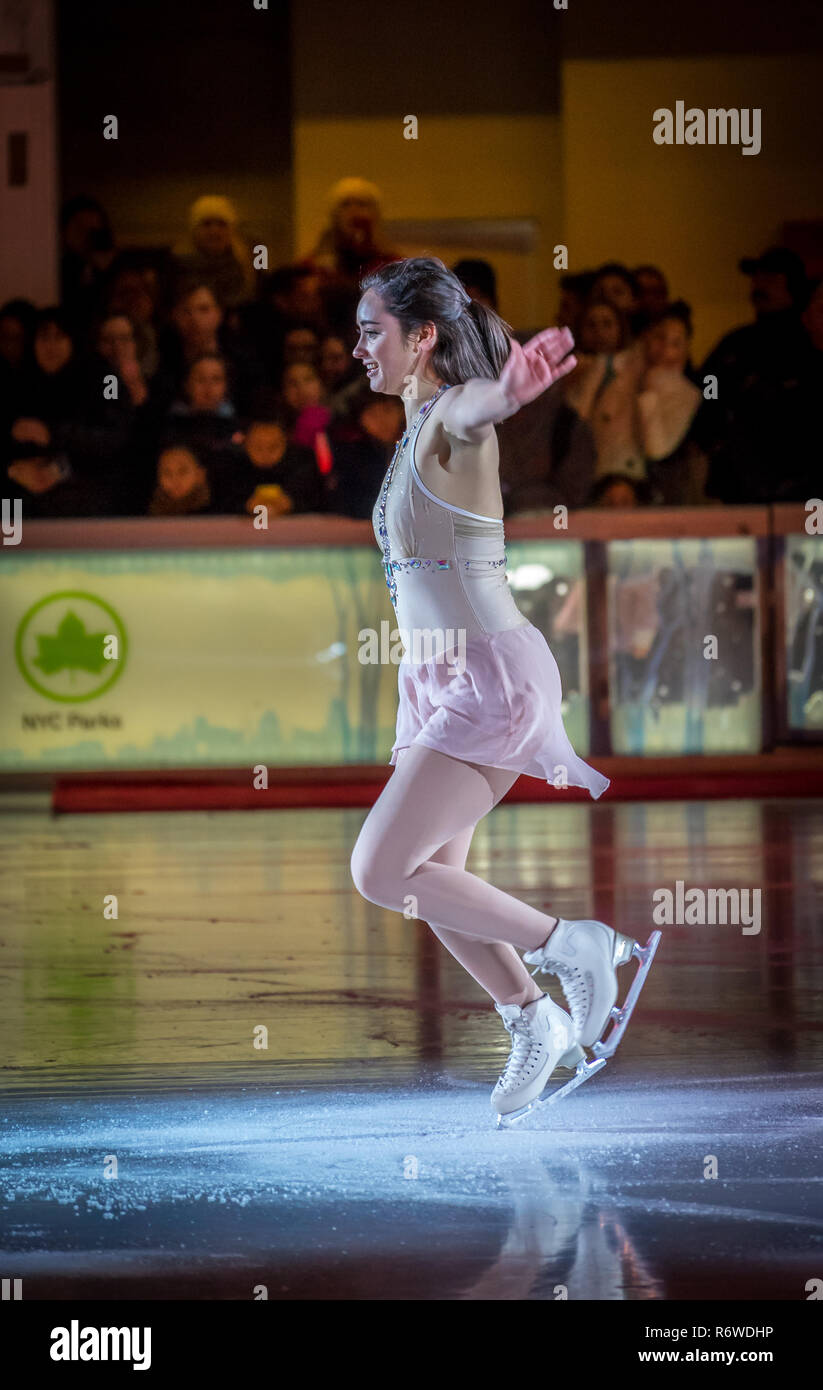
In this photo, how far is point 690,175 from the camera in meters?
14.9

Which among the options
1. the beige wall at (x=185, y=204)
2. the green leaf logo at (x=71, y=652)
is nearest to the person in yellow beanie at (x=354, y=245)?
the green leaf logo at (x=71, y=652)

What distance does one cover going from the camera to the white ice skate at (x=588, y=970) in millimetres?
3891

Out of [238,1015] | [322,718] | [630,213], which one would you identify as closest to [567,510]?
[322,718]

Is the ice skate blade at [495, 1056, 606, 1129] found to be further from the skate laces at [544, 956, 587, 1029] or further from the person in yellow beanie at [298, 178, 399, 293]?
the person in yellow beanie at [298, 178, 399, 293]

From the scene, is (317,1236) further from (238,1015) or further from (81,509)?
(81,509)

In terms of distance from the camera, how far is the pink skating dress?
3.84 m

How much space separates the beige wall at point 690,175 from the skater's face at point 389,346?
11.1 m

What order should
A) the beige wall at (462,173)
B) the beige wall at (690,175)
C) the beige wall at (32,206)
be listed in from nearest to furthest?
1. the beige wall at (32,206)
2. the beige wall at (690,175)
3. the beige wall at (462,173)

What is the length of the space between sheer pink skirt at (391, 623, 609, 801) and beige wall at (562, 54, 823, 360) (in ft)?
37.0

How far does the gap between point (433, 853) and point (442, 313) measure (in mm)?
1093

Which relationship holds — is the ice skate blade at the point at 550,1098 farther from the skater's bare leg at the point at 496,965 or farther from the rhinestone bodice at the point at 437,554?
the rhinestone bodice at the point at 437,554

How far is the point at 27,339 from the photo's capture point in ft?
35.5

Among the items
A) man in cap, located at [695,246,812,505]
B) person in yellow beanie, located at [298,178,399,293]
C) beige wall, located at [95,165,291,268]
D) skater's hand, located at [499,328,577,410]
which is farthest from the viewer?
beige wall, located at [95,165,291,268]

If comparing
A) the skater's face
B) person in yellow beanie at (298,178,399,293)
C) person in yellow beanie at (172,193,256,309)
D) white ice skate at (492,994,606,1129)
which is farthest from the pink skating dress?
person in yellow beanie at (172,193,256,309)
